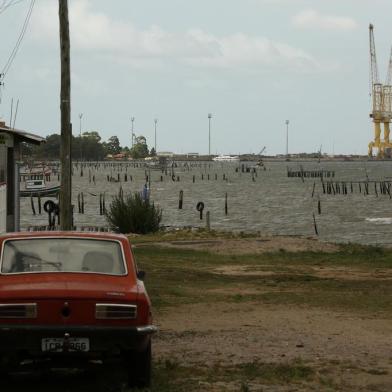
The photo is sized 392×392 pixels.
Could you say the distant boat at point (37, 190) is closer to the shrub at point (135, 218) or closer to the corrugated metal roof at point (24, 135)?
the shrub at point (135, 218)

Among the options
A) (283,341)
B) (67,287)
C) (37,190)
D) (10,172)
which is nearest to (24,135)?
(10,172)

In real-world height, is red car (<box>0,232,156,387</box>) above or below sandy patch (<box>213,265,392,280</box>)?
above

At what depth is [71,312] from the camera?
8.27 m

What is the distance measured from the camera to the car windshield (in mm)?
9172

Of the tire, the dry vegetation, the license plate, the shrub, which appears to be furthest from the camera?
the shrub

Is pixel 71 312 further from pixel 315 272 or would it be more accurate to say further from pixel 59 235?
pixel 315 272

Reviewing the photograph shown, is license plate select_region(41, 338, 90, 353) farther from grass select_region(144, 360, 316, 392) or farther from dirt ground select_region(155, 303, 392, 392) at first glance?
dirt ground select_region(155, 303, 392, 392)

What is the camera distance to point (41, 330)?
8.15 m

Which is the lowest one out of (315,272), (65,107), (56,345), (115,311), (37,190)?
(315,272)

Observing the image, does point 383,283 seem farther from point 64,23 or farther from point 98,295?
point 98,295

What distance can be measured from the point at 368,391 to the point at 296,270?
13.1 metres

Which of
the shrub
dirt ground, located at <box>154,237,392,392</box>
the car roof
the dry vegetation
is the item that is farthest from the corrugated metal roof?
the shrub

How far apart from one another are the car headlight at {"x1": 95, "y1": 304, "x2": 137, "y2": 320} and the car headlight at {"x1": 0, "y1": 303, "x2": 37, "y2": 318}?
563 mm

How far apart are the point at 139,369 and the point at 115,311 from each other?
0.70 m
